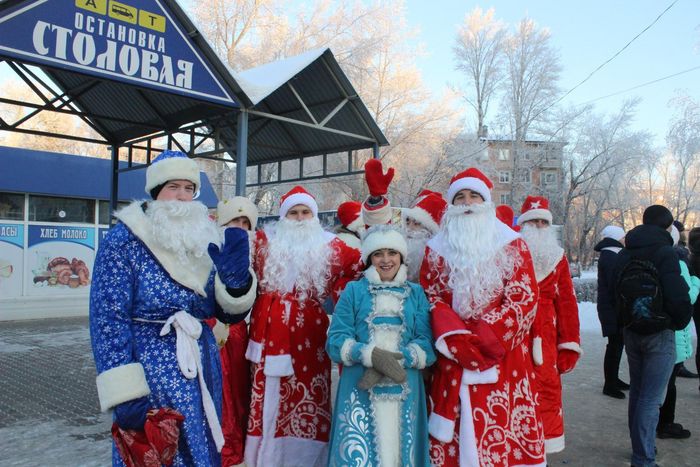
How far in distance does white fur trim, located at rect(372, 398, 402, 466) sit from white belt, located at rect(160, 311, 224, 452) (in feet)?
2.80

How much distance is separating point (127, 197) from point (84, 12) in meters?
7.91

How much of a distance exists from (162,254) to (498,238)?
1762 millimetres

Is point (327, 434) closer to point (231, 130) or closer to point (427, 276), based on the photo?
point (427, 276)

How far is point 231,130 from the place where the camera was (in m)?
9.66

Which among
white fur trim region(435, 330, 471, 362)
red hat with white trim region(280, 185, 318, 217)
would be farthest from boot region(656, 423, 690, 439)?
red hat with white trim region(280, 185, 318, 217)

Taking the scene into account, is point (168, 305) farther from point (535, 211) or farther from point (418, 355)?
point (535, 211)

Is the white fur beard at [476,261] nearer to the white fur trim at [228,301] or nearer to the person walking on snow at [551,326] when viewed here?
the person walking on snow at [551,326]

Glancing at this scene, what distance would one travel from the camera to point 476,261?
9.53 feet

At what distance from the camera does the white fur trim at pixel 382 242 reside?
3.10 metres

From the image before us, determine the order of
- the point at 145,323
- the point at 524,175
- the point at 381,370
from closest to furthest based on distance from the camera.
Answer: the point at 145,323 → the point at 381,370 → the point at 524,175

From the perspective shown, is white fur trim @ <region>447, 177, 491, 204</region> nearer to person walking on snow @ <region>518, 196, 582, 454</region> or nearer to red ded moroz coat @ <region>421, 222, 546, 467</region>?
red ded moroz coat @ <region>421, 222, 546, 467</region>

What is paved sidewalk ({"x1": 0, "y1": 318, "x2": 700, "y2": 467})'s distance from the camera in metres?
4.14

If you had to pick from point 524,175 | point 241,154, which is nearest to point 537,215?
point 241,154

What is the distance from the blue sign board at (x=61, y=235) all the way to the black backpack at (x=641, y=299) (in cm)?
1158
